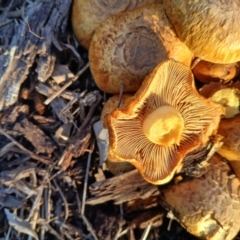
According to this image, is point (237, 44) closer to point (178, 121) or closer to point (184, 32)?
point (184, 32)

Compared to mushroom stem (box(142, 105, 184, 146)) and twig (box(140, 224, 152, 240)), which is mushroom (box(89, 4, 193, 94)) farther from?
twig (box(140, 224, 152, 240))

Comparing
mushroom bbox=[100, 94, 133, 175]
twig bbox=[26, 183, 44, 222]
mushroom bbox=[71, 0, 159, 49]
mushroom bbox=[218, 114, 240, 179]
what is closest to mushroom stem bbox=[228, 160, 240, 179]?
mushroom bbox=[218, 114, 240, 179]

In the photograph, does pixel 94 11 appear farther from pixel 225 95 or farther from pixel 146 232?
pixel 146 232

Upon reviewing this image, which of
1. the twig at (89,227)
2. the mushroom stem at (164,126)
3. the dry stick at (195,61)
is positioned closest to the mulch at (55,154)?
the twig at (89,227)

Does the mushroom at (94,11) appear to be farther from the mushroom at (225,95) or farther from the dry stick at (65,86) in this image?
the mushroom at (225,95)

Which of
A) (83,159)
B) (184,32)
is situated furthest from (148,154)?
(184,32)

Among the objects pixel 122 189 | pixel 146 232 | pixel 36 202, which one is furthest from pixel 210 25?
pixel 36 202
